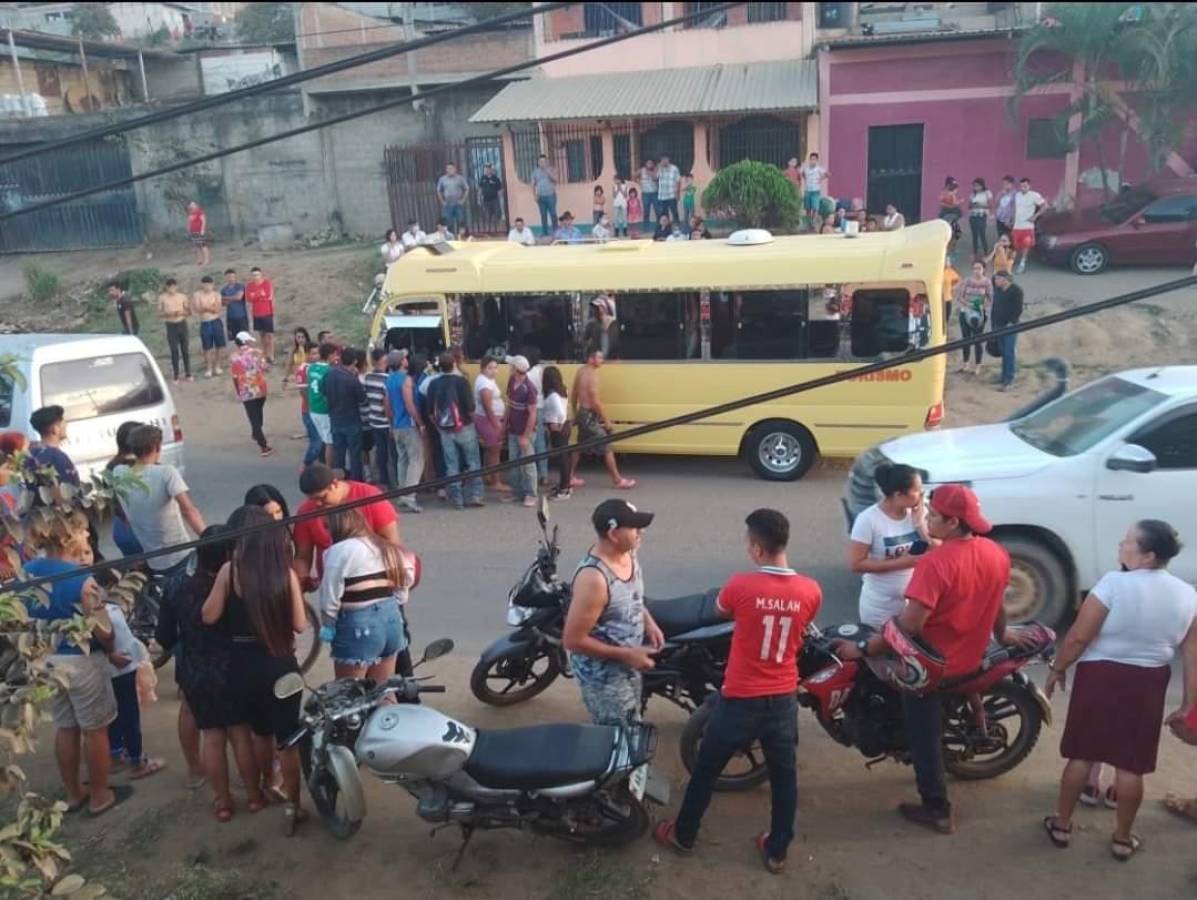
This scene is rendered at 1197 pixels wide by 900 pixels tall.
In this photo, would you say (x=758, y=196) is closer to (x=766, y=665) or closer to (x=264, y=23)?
(x=766, y=665)

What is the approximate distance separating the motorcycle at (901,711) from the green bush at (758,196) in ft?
48.9

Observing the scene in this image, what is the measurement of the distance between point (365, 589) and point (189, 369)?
531 inches

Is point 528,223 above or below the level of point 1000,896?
above

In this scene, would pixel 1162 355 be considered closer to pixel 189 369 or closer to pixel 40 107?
pixel 189 369

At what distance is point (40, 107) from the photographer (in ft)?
103

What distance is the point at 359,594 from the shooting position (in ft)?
17.6

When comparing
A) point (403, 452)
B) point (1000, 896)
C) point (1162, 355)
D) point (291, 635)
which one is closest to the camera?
point (1000, 896)

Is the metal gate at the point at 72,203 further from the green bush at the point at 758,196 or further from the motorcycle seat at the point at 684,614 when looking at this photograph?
the motorcycle seat at the point at 684,614

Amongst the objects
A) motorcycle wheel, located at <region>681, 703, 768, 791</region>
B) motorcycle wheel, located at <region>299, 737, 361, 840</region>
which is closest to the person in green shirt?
motorcycle wheel, located at <region>299, 737, 361, 840</region>

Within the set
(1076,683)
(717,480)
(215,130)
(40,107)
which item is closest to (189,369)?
(717,480)

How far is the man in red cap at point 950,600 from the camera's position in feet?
14.7

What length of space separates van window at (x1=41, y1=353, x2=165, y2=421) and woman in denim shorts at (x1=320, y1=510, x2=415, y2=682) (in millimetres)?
5554

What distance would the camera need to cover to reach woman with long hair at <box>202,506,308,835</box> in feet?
15.7

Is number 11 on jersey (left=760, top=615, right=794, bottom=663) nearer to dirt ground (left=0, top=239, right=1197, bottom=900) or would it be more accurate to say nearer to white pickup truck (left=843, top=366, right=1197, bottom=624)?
dirt ground (left=0, top=239, right=1197, bottom=900)
